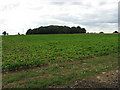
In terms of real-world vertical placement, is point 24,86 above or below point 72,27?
below

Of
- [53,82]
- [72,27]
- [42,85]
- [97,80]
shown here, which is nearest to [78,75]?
[97,80]

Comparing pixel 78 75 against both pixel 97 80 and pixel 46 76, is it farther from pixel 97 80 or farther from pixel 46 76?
pixel 46 76

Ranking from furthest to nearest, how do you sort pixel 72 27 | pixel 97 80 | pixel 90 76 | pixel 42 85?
pixel 72 27
pixel 90 76
pixel 97 80
pixel 42 85

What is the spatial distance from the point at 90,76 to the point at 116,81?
135cm

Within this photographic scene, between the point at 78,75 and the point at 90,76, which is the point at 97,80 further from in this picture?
the point at 78,75

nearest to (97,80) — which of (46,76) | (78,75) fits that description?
(78,75)

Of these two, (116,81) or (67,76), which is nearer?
(116,81)

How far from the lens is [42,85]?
20.0ft

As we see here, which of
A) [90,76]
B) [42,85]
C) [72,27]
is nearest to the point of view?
[42,85]

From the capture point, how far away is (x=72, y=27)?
86.6 m

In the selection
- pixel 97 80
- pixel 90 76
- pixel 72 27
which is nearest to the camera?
pixel 97 80

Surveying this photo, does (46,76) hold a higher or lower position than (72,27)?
lower

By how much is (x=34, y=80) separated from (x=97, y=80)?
131 inches

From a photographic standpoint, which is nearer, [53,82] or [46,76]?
[53,82]
